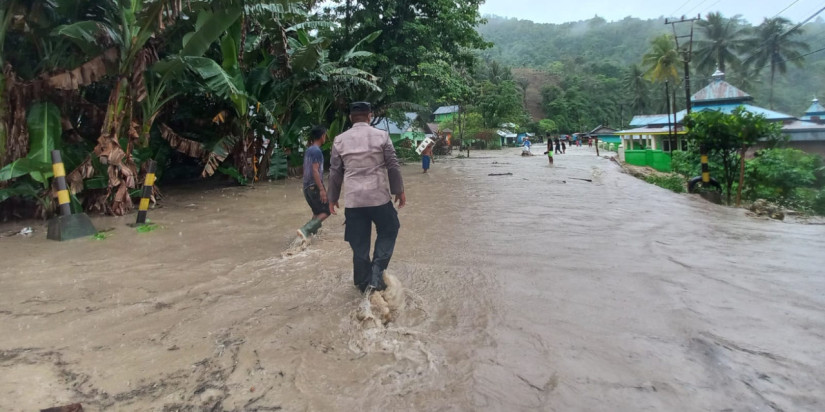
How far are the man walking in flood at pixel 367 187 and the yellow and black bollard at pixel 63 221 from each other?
14.9 ft

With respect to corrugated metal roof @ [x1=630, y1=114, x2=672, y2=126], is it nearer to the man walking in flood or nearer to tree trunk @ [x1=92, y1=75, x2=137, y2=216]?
tree trunk @ [x1=92, y1=75, x2=137, y2=216]

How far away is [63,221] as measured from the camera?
623cm

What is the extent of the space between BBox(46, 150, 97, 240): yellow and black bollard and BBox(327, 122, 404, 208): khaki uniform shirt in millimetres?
4692

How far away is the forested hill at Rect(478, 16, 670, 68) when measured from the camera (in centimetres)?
11575

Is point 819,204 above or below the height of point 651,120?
below

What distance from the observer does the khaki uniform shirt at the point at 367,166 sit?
3725mm

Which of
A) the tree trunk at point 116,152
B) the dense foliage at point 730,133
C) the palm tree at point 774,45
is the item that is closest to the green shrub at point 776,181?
the dense foliage at point 730,133

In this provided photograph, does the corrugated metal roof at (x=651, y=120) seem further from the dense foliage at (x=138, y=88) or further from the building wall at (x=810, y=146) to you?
the dense foliage at (x=138, y=88)

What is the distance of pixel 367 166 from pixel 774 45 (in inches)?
2573

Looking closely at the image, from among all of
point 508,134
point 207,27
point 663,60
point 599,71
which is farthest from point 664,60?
point 599,71

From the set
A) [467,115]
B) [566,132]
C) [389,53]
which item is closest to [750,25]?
[566,132]

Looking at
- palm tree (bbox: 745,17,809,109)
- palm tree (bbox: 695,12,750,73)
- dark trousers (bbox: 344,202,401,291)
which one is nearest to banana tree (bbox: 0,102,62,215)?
dark trousers (bbox: 344,202,401,291)

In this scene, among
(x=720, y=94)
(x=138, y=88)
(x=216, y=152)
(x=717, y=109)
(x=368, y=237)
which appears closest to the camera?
(x=368, y=237)

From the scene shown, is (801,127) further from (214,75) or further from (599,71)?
(599,71)
